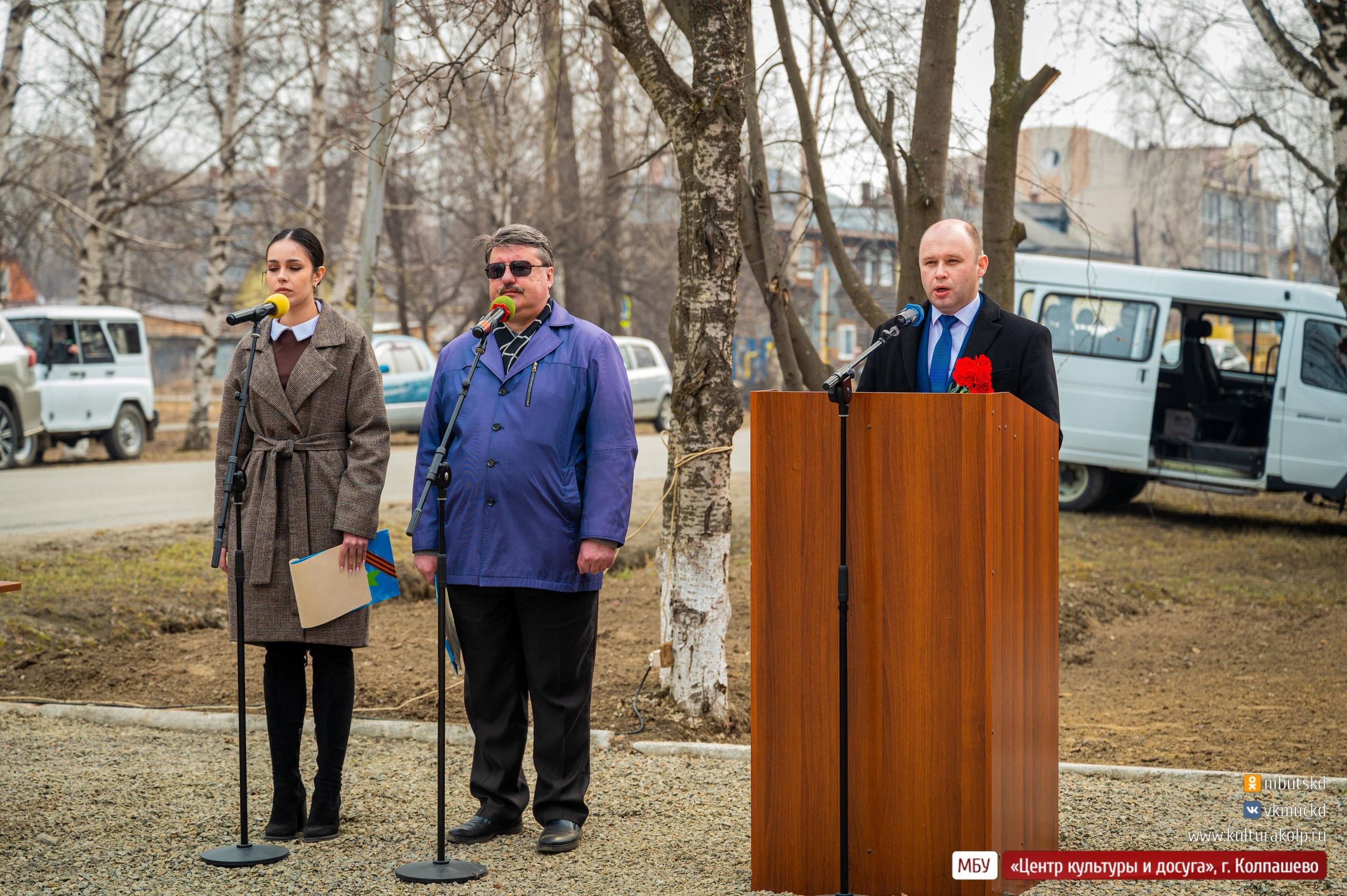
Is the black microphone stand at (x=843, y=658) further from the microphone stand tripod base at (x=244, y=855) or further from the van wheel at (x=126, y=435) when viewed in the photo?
the van wheel at (x=126, y=435)

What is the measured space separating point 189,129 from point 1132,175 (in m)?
37.4

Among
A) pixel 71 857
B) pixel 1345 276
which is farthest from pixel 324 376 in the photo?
pixel 1345 276

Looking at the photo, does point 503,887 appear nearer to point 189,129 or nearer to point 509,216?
point 189,129

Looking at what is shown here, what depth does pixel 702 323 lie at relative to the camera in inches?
215

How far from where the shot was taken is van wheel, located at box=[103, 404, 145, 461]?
18.8 m

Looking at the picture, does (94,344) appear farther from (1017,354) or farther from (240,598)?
(1017,354)

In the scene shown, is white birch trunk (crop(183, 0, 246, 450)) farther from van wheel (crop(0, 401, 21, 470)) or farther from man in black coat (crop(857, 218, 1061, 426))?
man in black coat (crop(857, 218, 1061, 426))

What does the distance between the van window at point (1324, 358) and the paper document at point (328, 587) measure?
11.5 meters

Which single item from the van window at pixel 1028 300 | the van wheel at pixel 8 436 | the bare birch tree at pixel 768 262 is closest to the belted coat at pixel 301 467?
the bare birch tree at pixel 768 262

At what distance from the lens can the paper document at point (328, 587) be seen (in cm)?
404

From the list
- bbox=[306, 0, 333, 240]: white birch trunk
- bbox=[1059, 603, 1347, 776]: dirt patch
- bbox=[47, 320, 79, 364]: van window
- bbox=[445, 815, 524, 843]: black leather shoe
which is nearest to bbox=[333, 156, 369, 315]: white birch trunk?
bbox=[306, 0, 333, 240]: white birch trunk

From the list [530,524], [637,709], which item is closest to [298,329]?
[530,524]

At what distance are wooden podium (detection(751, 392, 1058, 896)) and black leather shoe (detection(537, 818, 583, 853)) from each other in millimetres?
837

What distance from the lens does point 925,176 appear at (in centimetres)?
685
